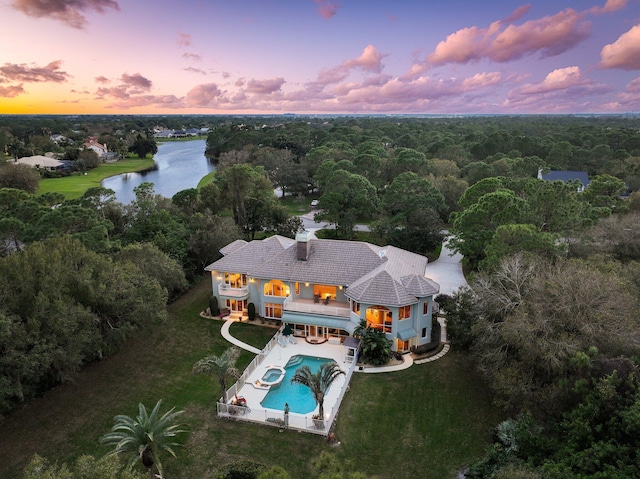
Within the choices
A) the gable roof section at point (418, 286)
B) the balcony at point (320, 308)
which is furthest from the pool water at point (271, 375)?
the gable roof section at point (418, 286)

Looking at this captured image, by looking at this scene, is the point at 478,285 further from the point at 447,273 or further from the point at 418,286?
the point at 447,273

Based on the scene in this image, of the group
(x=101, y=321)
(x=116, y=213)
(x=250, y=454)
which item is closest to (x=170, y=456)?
(x=250, y=454)

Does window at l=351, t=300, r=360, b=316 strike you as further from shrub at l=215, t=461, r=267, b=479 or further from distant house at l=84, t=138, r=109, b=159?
distant house at l=84, t=138, r=109, b=159

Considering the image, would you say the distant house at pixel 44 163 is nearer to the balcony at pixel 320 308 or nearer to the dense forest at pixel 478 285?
the dense forest at pixel 478 285

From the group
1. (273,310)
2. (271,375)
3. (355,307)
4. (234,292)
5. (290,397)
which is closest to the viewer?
(290,397)

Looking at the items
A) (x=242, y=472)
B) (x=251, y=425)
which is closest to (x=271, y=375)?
(x=251, y=425)

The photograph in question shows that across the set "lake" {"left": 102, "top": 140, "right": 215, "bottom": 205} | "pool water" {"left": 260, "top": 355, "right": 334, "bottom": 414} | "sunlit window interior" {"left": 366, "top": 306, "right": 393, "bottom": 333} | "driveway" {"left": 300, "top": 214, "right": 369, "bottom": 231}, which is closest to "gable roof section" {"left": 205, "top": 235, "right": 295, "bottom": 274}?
"sunlit window interior" {"left": 366, "top": 306, "right": 393, "bottom": 333}
